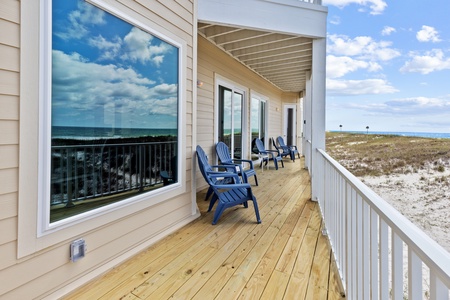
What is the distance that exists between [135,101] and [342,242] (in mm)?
2137

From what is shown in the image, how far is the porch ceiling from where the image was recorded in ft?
13.1

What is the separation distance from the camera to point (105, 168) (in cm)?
211

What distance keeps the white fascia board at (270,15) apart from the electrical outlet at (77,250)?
290 centimetres

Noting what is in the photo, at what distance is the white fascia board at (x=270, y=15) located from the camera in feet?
11.0

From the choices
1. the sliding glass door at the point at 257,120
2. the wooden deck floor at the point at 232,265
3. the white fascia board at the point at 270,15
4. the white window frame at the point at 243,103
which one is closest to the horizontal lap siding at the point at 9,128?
the wooden deck floor at the point at 232,265

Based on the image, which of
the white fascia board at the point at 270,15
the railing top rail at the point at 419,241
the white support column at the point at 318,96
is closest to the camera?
the railing top rail at the point at 419,241

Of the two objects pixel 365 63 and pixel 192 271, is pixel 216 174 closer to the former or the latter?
pixel 192 271

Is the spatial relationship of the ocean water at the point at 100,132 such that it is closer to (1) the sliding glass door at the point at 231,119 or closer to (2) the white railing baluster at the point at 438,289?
(2) the white railing baluster at the point at 438,289

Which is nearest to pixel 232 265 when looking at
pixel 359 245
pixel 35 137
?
pixel 359 245

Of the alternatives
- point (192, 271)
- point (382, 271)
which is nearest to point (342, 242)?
point (382, 271)

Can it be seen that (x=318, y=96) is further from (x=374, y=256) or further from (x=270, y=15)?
(x=374, y=256)

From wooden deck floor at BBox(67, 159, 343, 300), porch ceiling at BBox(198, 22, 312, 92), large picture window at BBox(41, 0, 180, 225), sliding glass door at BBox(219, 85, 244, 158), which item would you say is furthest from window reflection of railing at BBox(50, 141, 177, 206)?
sliding glass door at BBox(219, 85, 244, 158)

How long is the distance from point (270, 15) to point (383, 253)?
346cm

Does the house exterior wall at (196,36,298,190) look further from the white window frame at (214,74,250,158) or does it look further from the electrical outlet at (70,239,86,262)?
the electrical outlet at (70,239,86,262)
